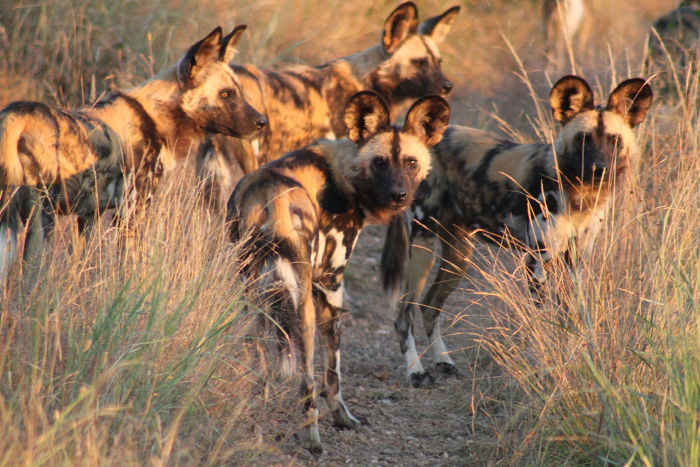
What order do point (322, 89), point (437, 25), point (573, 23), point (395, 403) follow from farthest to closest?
point (573, 23) < point (437, 25) < point (322, 89) < point (395, 403)

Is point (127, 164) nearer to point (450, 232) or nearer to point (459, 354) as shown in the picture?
point (450, 232)

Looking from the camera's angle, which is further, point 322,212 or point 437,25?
point 437,25

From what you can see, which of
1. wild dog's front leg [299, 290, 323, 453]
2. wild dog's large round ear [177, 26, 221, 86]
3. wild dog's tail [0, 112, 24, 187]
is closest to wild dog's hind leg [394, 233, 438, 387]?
wild dog's front leg [299, 290, 323, 453]

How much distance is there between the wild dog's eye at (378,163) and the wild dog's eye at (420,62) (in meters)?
1.93

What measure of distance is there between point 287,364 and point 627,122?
1.91 meters

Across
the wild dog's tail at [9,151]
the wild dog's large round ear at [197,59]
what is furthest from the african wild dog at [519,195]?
the wild dog's tail at [9,151]

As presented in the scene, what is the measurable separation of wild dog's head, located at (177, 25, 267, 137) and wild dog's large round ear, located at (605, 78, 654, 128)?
5.56ft

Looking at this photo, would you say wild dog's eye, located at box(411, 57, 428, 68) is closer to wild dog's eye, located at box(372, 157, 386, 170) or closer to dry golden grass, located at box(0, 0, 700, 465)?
dry golden grass, located at box(0, 0, 700, 465)

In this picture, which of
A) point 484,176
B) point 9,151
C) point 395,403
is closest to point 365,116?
point 484,176

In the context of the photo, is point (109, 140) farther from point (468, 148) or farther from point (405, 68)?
point (405, 68)

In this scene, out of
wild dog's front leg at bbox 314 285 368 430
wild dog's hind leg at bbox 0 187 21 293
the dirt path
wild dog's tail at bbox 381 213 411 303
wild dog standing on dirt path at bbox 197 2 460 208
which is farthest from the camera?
wild dog standing on dirt path at bbox 197 2 460 208

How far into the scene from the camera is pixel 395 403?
10.7 ft

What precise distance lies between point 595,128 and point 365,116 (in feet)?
3.42

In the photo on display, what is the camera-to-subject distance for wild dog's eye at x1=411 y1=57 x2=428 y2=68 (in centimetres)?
469
